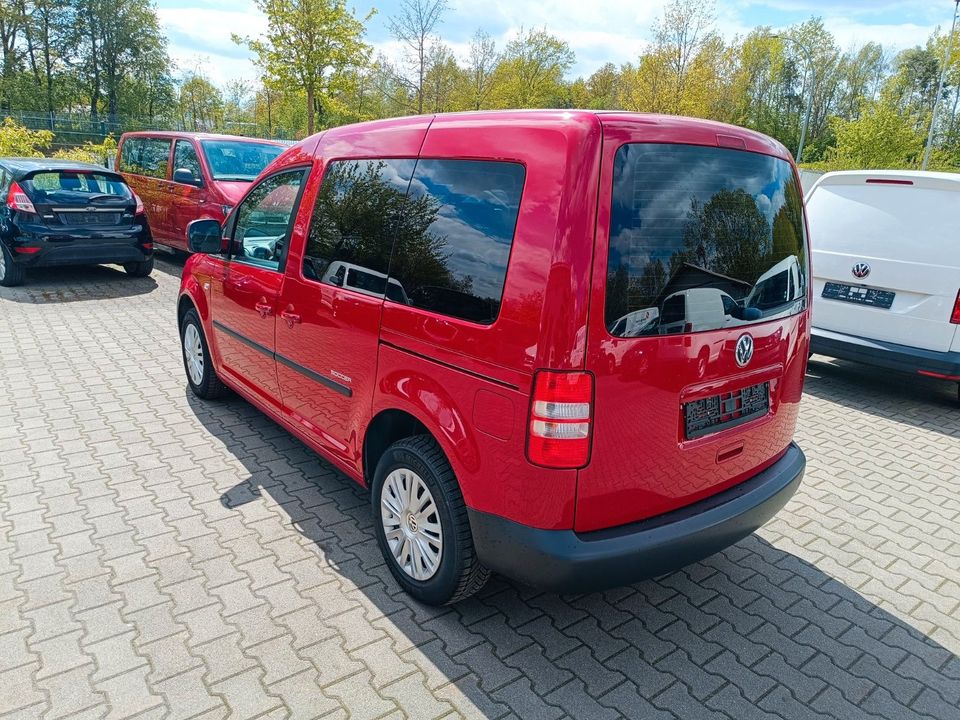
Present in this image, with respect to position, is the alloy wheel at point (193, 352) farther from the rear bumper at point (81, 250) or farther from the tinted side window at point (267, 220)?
the rear bumper at point (81, 250)

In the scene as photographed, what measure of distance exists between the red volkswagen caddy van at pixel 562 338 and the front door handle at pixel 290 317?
27cm

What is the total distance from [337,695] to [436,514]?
735 millimetres

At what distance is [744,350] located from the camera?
2.57 m

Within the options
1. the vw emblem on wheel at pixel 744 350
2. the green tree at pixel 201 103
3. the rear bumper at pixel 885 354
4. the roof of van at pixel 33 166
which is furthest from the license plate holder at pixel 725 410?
the green tree at pixel 201 103

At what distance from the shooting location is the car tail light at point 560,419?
2170 mm

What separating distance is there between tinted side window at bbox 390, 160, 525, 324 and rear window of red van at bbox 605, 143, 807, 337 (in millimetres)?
386

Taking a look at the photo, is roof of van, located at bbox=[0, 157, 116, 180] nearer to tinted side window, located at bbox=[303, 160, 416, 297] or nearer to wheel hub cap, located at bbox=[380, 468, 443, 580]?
tinted side window, located at bbox=[303, 160, 416, 297]

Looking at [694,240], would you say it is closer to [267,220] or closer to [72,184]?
[267,220]

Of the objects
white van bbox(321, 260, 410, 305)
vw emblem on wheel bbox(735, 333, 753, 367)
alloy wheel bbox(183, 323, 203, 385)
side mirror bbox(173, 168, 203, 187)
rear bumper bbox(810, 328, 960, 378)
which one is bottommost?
alloy wheel bbox(183, 323, 203, 385)

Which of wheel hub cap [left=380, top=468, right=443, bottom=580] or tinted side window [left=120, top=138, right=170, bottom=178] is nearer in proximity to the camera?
wheel hub cap [left=380, top=468, right=443, bottom=580]

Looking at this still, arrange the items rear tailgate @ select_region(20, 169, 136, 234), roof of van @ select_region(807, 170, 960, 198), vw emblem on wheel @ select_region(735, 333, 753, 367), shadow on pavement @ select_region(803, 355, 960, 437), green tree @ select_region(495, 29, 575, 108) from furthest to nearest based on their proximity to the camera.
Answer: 1. green tree @ select_region(495, 29, 575, 108)
2. rear tailgate @ select_region(20, 169, 136, 234)
3. shadow on pavement @ select_region(803, 355, 960, 437)
4. roof of van @ select_region(807, 170, 960, 198)
5. vw emblem on wheel @ select_region(735, 333, 753, 367)

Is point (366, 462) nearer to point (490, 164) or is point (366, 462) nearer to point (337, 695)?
point (337, 695)

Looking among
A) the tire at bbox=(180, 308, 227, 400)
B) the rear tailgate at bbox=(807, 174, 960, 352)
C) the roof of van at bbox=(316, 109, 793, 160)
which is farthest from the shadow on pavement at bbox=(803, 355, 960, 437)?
the tire at bbox=(180, 308, 227, 400)

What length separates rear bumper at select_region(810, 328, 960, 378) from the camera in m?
5.40
